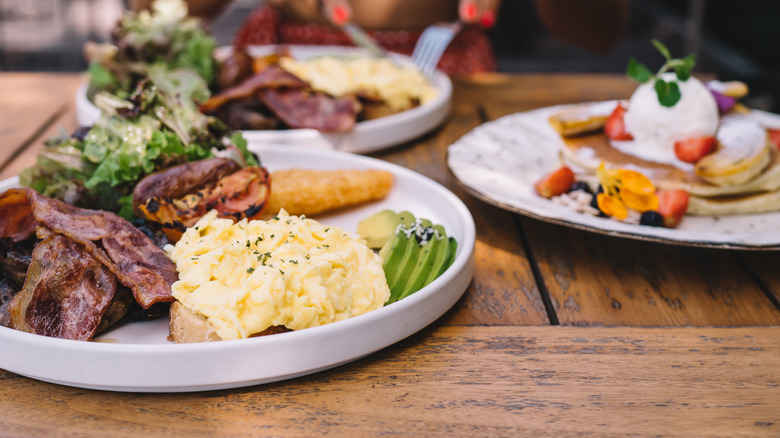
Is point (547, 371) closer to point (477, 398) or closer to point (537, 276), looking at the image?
point (477, 398)

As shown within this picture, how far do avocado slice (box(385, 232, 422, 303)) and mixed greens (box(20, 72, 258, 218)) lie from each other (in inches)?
22.5

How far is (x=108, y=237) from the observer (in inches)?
55.2

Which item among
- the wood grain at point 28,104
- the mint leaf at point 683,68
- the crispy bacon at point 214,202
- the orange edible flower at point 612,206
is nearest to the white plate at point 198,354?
the crispy bacon at point 214,202

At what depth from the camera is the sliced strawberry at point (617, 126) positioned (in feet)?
6.80

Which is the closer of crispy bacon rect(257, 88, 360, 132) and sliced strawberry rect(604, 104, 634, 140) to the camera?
sliced strawberry rect(604, 104, 634, 140)

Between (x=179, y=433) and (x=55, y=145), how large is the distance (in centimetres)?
110

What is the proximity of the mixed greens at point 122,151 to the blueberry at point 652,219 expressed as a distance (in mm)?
1027

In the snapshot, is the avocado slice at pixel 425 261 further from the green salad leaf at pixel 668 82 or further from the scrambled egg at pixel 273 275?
the green salad leaf at pixel 668 82

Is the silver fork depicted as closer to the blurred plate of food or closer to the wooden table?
the blurred plate of food

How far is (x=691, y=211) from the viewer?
6.00ft

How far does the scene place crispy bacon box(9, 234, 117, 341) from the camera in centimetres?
123

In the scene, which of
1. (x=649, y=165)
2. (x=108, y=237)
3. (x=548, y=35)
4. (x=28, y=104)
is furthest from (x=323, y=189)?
(x=548, y=35)

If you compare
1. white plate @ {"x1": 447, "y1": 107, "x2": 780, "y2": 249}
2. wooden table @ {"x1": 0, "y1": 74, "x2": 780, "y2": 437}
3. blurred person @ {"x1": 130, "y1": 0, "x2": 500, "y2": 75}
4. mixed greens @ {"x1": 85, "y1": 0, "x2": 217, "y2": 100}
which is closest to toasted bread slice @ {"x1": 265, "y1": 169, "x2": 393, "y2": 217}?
white plate @ {"x1": 447, "y1": 107, "x2": 780, "y2": 249}

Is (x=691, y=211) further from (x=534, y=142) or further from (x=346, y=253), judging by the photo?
(x=346, y=253)
